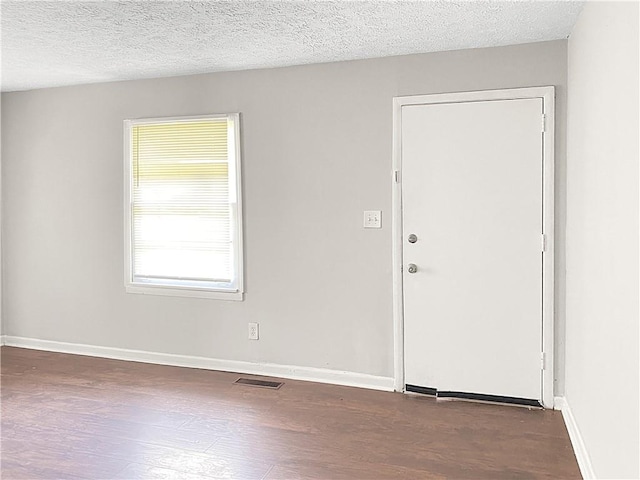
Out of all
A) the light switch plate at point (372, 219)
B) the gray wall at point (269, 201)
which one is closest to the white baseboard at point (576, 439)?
the gray wall at point (269, 201)

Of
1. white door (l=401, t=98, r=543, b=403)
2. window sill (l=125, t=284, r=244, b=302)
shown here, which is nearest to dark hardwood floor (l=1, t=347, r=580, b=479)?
white door (l=401, t=98, r=543, b=403)

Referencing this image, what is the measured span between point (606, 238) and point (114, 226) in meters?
3.67

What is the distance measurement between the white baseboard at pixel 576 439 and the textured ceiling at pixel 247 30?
2.14 meters

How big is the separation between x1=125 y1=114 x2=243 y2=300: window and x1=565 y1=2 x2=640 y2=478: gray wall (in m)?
2.29

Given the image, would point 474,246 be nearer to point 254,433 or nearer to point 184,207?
point 254,433

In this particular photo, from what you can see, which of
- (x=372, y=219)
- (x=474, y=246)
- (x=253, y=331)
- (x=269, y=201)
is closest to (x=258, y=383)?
(x=253, y=331)

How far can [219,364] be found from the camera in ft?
14.5

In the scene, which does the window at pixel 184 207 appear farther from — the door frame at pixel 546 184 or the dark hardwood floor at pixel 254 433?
the door frame at pixel 546 184

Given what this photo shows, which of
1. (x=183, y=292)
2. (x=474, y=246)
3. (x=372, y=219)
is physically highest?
(x=372, y=219)

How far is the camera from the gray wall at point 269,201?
3.87 metres

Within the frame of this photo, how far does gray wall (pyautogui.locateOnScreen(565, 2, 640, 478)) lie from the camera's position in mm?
1959

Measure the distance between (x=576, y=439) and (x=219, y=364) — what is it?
252 cm

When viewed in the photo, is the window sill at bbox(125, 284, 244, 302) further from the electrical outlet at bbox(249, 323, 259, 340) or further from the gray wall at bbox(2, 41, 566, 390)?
the electrical outlet at bbox(249, 323, 259, 340)

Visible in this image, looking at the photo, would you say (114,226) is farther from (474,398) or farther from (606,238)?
(606,238)
